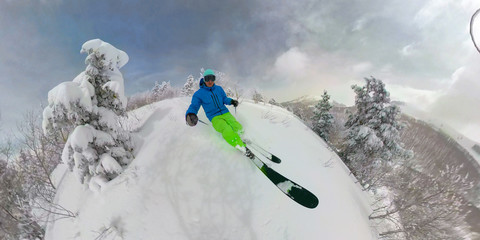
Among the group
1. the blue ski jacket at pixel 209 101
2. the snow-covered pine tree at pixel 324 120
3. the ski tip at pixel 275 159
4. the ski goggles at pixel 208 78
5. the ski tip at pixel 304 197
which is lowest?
the ski tip at pixel 304 197

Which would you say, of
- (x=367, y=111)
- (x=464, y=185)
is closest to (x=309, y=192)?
(x=464, y=185)

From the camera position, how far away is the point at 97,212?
17.6ft

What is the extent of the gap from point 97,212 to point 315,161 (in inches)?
308

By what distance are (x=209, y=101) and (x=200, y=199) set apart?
333cm

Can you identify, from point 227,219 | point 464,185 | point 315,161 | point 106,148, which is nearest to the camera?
point 227,219

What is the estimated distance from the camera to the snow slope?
507 centimetres

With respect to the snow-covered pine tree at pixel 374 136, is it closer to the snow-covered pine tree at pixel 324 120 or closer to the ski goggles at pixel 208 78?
the snow-covered pine tree at pixel 324 120

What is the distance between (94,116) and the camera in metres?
5.88

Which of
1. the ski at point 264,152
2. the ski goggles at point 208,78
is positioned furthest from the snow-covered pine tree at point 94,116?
the ski at point 264,152

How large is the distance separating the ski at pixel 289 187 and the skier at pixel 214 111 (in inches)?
26.6

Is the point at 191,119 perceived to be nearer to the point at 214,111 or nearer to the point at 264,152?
the point at 214,111

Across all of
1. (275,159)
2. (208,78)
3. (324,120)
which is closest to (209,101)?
(208,78)

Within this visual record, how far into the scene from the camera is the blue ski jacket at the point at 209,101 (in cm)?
684

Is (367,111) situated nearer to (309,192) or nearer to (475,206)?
(309,192)
